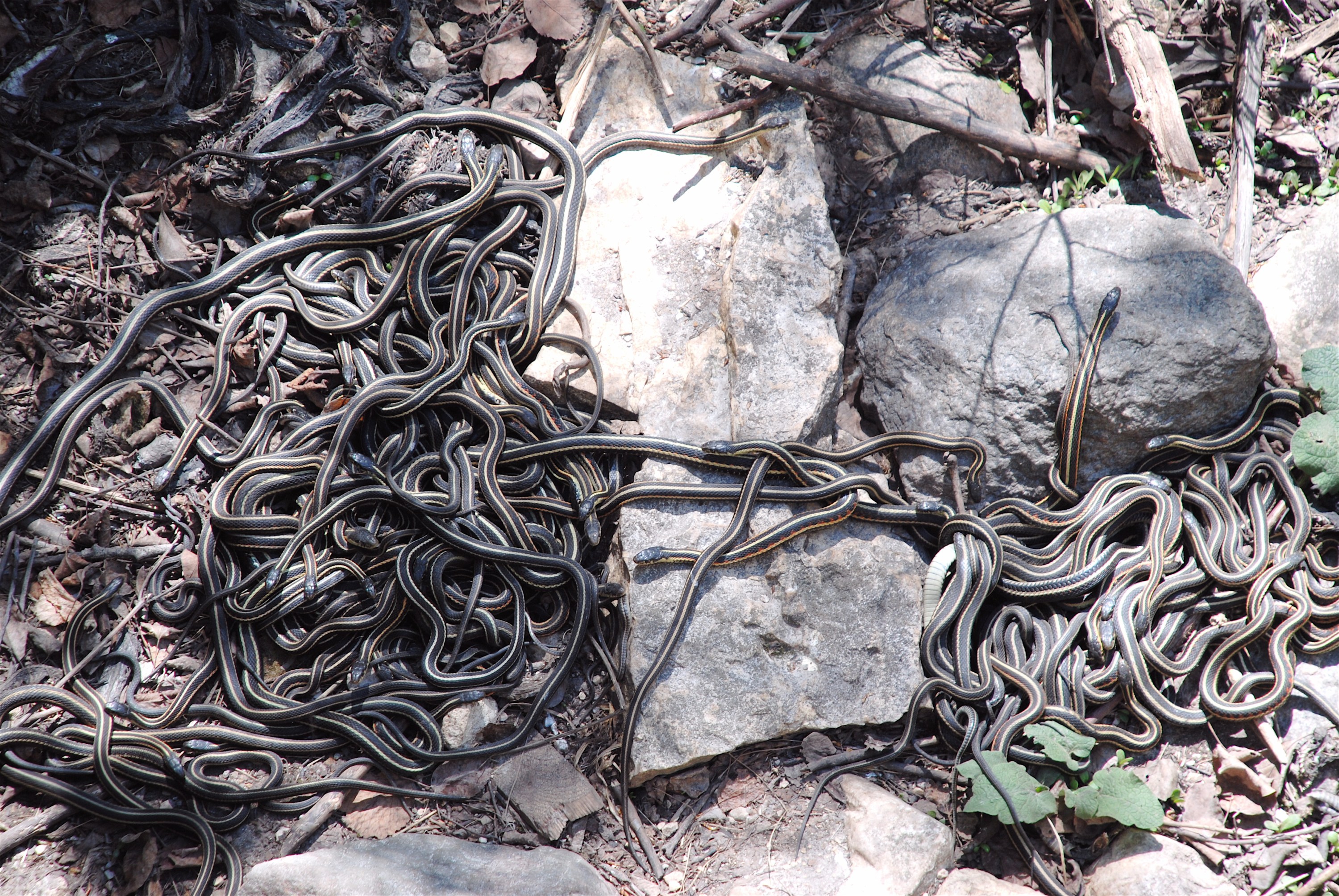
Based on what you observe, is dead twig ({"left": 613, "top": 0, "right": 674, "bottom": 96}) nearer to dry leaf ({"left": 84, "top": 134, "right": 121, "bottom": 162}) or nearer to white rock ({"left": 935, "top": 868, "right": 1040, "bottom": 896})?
dry leaf ({"left": 84, "top": 134, "right": 121, "bottom": 162})

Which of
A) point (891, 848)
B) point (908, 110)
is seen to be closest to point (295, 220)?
point (908, 110)

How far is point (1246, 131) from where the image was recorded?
737 cm

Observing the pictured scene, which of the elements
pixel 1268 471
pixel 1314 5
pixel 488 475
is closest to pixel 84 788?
pixel 488 475

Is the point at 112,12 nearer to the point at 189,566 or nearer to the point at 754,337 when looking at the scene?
the point at 189,566

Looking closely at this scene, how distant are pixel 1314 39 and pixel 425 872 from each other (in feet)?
37.4

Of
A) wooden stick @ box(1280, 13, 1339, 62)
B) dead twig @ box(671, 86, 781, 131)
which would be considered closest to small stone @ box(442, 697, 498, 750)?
dead twig @ box(671, 86, 781, 131)

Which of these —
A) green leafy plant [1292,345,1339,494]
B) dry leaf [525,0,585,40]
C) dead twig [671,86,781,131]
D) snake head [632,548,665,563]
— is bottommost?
snake head [632,548,665,563]

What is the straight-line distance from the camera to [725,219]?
22.7 ft

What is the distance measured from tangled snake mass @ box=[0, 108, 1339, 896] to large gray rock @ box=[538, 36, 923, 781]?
0.20m

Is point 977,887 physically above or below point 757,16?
below

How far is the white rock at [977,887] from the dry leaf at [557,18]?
8085mm

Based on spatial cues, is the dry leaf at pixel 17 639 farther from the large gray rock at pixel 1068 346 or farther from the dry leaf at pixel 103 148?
the large gray rock at pixel 1068 346

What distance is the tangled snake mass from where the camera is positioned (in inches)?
215

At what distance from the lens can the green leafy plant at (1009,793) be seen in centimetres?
509
